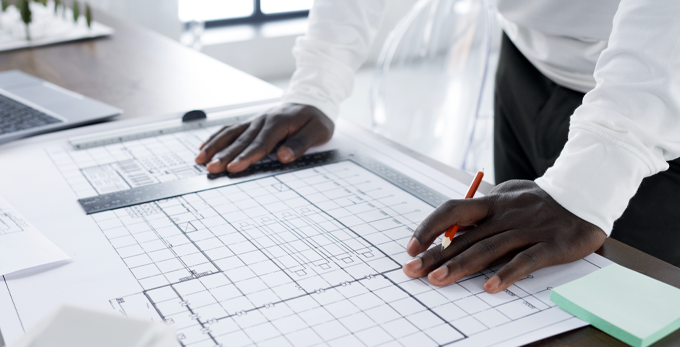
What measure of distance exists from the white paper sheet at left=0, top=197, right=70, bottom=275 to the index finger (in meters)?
0.42

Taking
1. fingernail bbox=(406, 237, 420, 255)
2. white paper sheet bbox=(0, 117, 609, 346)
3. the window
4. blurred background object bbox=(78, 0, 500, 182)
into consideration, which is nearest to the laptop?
white paper sheet bbox=(0, 117, 609, 346)

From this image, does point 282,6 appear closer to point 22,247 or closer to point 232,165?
point 232,165

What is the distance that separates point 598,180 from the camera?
74cm

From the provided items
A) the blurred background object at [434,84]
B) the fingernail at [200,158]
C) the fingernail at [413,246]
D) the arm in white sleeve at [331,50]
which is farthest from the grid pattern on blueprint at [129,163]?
the blurred background object at [434,84]

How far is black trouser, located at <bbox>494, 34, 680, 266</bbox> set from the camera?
962 millimetres

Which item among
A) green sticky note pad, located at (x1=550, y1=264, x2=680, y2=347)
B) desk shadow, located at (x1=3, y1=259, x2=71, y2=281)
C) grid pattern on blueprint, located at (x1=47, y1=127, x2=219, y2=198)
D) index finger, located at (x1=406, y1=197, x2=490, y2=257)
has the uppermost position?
index finger, located at (x1=406, y1=197, x2=490, y2=257)

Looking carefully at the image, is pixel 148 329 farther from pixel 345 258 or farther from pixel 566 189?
pixel 566 189

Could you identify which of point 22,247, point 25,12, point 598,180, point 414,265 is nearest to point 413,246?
point 414,265

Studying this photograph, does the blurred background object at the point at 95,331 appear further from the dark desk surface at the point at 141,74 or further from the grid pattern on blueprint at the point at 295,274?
the dark desk surface at the point at 141,74

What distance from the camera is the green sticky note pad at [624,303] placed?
574 millimetres

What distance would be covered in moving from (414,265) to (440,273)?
3 centimetres

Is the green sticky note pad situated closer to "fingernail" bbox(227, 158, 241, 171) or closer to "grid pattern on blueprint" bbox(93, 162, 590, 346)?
"grid pattern on blueprint" bbox(93, 162, 590, 346)

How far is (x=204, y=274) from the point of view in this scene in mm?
673

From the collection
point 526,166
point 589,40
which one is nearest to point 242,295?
point 589,40
